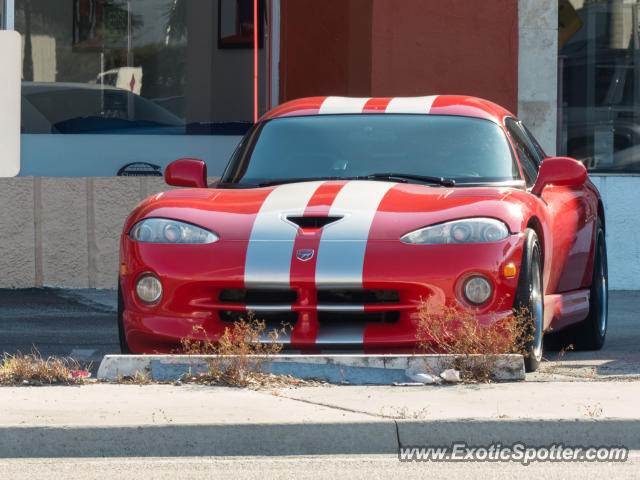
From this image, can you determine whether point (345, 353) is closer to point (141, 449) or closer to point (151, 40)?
point (141, 449)

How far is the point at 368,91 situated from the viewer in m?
13.1

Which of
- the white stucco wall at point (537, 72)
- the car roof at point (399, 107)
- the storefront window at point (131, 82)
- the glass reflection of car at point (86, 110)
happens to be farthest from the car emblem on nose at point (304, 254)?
the glass reflection of car at point (86, 110)

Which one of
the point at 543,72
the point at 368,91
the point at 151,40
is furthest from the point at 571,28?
the point at 151,40

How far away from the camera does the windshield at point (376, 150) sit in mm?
7672

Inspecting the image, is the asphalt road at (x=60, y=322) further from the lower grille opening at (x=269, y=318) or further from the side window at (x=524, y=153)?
the side window at (x=524, y=153)

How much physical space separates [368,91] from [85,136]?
3.23 m

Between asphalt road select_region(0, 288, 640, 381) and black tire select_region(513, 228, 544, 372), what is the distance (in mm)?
122

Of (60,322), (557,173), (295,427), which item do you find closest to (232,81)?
(60,322)

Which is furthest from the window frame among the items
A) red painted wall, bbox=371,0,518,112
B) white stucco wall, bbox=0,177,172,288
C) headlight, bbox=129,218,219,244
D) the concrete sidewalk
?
white stucco wall, bbox=0,177,172,288

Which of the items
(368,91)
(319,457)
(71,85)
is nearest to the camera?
(319,457)

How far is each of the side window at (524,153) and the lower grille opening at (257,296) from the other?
67.6 inches

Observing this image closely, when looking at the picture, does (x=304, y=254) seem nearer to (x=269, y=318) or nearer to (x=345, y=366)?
(x=269, y=318)

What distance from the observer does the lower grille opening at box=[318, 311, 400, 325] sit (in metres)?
6.75

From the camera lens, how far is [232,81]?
580 inches
